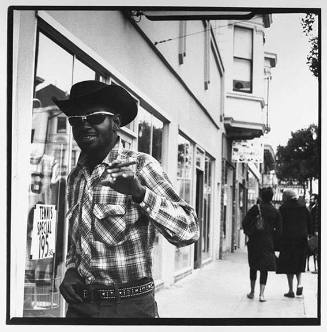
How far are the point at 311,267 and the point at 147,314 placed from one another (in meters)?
1.19

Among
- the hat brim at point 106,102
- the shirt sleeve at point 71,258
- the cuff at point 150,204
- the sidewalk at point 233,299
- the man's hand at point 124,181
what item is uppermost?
the hat brim at point 106,102

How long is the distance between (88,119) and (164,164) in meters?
0.65

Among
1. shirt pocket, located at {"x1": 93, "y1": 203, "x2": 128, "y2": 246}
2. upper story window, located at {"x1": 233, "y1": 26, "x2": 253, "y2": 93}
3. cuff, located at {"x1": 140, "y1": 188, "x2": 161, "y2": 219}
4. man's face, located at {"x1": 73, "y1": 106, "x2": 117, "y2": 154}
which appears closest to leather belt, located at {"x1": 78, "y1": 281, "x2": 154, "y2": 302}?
shirt pocket, located at {"x1": 93, "y1": 203, "x2": 128, "y2": 246}

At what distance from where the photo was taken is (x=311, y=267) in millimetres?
3586

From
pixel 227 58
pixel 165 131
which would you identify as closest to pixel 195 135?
pixel 165 131

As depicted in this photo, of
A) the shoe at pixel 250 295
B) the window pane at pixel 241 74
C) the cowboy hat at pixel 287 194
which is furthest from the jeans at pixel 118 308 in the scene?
the window pane at pixel 241 74

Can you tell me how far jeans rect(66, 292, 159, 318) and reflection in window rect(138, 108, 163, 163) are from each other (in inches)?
39.3

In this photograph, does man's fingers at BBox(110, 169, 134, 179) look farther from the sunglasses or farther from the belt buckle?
the belt buckle

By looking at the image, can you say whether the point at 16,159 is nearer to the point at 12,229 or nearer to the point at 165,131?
the point at 12,229

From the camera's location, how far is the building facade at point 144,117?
10.7ft

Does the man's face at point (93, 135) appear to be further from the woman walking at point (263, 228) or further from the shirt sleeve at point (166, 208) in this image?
the woman walking at point (263, 228)

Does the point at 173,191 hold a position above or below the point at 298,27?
below

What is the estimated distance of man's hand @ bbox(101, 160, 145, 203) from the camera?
3.16m

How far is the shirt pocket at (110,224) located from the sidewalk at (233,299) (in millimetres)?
534
